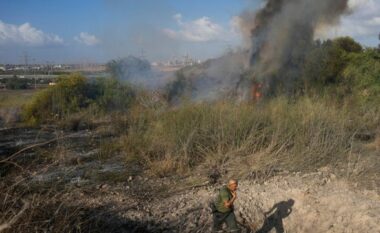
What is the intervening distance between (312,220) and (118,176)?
478 centimetres

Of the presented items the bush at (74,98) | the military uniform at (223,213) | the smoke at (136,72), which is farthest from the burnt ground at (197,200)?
the smoke at (136,72)

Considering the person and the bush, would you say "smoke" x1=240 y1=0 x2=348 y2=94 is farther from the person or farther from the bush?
the person

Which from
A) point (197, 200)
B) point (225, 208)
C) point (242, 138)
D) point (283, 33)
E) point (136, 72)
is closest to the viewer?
point (225, 208)

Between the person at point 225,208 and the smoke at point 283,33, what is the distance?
1207 cm

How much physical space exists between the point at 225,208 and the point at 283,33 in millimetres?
13064

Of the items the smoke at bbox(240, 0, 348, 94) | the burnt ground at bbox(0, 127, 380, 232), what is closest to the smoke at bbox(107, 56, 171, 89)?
the smoke at bbox(240, 0, 348, 94)

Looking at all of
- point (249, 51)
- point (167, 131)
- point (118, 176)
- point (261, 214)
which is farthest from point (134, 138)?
point (249, 51)

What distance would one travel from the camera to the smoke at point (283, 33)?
18.9m

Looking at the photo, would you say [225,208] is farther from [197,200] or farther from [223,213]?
[197,200]

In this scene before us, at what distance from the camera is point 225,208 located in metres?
8.45

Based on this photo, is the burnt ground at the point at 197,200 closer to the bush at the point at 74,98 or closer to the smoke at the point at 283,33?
the smoke at the point at 283,33

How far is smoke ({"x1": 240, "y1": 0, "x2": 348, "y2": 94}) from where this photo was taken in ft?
62.1

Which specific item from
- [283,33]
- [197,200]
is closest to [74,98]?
[283,33]

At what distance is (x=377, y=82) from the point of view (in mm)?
17703
